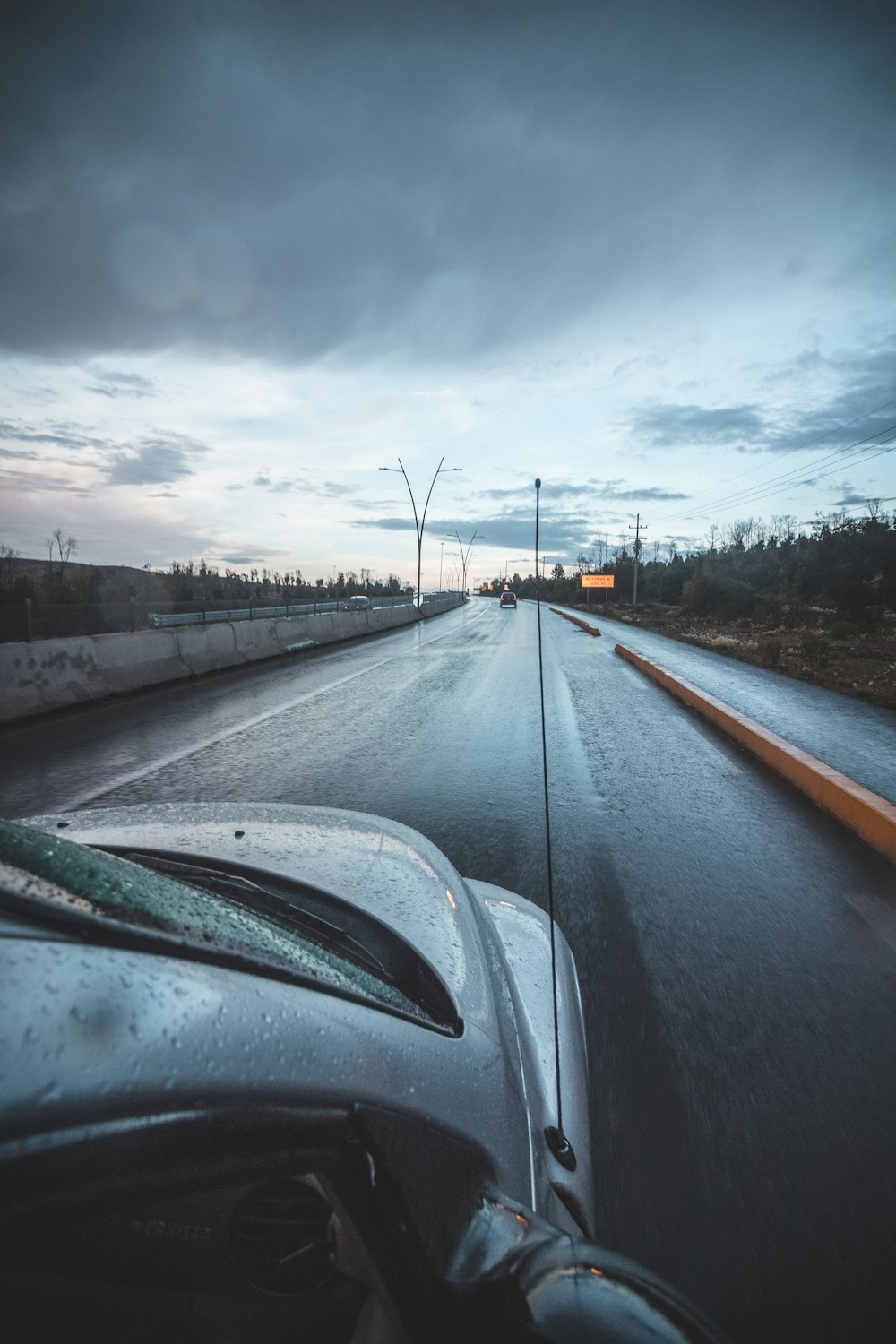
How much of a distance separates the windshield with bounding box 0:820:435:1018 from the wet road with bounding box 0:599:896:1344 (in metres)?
1.04

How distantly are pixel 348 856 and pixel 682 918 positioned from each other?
1.98 m

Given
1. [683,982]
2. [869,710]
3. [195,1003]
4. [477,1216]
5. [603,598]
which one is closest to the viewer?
[195,1003]

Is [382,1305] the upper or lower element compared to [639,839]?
upper

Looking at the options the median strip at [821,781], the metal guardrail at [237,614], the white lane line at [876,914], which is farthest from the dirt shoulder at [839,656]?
the metal guardrail at [237,614]

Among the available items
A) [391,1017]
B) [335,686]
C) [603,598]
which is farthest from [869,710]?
[603,598]

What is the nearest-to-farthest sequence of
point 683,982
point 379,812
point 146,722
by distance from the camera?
point 683,982, point 379,812, point 146,722

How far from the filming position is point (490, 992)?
163 centimetres

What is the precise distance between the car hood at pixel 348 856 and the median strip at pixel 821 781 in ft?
11.8

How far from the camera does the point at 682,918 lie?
10.8 feet

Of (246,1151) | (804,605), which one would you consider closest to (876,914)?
(246,1151)

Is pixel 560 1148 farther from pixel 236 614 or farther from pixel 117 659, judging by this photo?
pixel 236 614

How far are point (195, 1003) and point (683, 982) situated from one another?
2394 millimetres

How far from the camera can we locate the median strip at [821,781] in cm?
446

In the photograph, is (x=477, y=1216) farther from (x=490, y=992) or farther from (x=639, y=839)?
(x=639, y=839)
